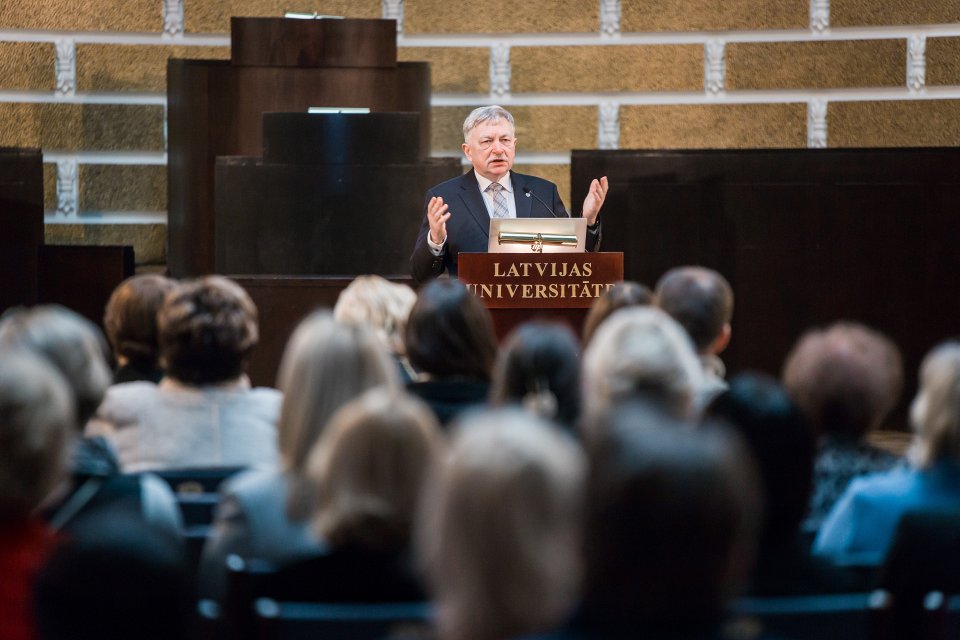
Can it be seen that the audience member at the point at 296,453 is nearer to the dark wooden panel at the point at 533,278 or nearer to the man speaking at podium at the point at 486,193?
the dark wooden panel at the point at 533,278

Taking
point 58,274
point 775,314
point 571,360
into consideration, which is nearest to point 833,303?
point 775,314

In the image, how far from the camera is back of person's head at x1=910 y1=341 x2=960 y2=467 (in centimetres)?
233

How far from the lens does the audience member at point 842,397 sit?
263 centimetres

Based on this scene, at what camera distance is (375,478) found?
6.12ft

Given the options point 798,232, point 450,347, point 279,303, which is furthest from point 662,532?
point 798,232

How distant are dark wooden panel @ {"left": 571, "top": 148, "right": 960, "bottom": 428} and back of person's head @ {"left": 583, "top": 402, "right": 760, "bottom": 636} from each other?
5.86 meters

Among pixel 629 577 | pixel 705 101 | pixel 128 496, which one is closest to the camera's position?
pixel 629 577

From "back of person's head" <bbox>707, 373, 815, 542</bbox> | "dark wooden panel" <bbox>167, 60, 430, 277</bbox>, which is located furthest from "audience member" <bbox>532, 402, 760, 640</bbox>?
"dark wooden panel" <bbox>167, 60, 430, 277</bbox>

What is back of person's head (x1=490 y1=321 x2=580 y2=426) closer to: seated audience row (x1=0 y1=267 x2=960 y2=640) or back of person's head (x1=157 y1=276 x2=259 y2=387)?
seated audience row (x1=0 y1=267 x2=960 y2=640)

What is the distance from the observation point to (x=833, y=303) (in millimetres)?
7098

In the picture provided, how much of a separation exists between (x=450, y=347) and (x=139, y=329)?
37.9 inches

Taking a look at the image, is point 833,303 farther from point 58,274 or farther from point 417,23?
point 58,274

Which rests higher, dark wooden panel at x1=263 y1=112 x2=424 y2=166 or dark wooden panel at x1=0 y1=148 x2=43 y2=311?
dark wooden panel at x1=263 y1=112 x2=424 y2=166

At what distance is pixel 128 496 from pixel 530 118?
6400 millimetres
